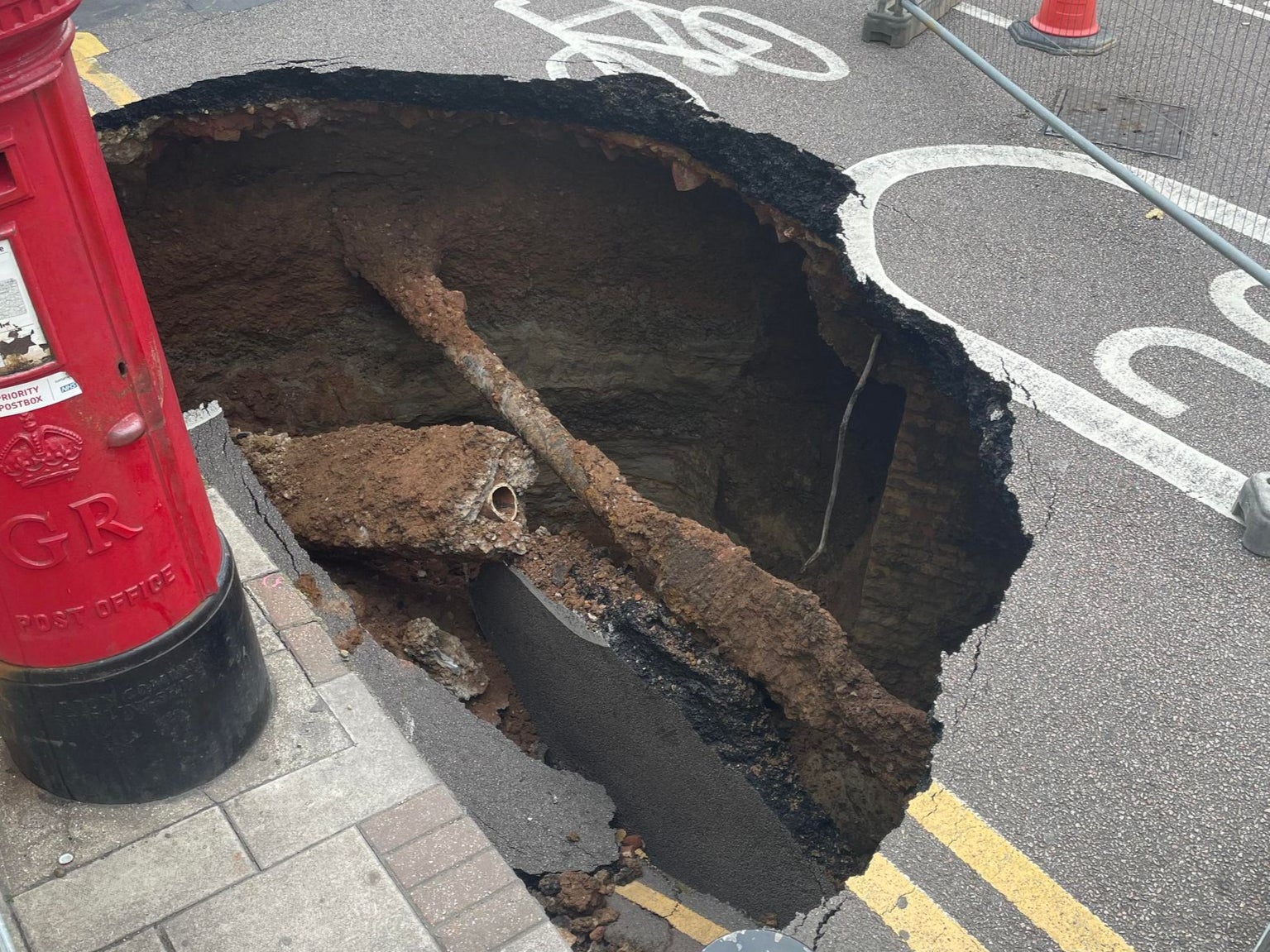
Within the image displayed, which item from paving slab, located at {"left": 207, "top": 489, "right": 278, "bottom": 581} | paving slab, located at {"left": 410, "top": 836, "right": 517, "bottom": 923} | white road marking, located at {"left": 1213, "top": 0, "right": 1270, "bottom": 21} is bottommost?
paving slab, located at {"left": 410, "top": 836, "right": 517, "bottom": 923}

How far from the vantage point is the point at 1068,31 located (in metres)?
7.66

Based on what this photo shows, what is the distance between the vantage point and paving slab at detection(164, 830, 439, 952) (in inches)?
135

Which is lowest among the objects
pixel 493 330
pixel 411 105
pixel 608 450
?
pixel 608 450

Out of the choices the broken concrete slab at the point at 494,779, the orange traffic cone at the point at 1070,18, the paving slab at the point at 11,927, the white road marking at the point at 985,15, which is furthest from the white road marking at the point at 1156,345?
the paving slab at the point at 11,927

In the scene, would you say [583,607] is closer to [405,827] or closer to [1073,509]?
[405,827]

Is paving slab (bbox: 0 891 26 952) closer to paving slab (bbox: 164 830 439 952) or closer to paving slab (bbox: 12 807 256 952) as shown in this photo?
paving slab (bbox: 12 807 256 952)

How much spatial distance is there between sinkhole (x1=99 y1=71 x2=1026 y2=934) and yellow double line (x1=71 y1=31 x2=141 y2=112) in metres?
0.36

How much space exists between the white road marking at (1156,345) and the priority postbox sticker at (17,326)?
426cm

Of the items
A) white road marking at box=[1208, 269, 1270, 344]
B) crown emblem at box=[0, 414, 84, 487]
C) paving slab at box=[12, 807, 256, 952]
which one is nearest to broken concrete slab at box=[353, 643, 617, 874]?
paving slab at box=[12, 807, 256, 952]

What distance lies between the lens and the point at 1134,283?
18.4 feet

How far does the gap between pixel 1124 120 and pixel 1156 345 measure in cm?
236

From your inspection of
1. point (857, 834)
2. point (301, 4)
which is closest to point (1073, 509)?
point (857, 834)

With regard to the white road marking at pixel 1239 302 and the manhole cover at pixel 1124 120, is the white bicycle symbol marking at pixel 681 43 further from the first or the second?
the white road marking at pixel 1239 302

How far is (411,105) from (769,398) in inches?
131
